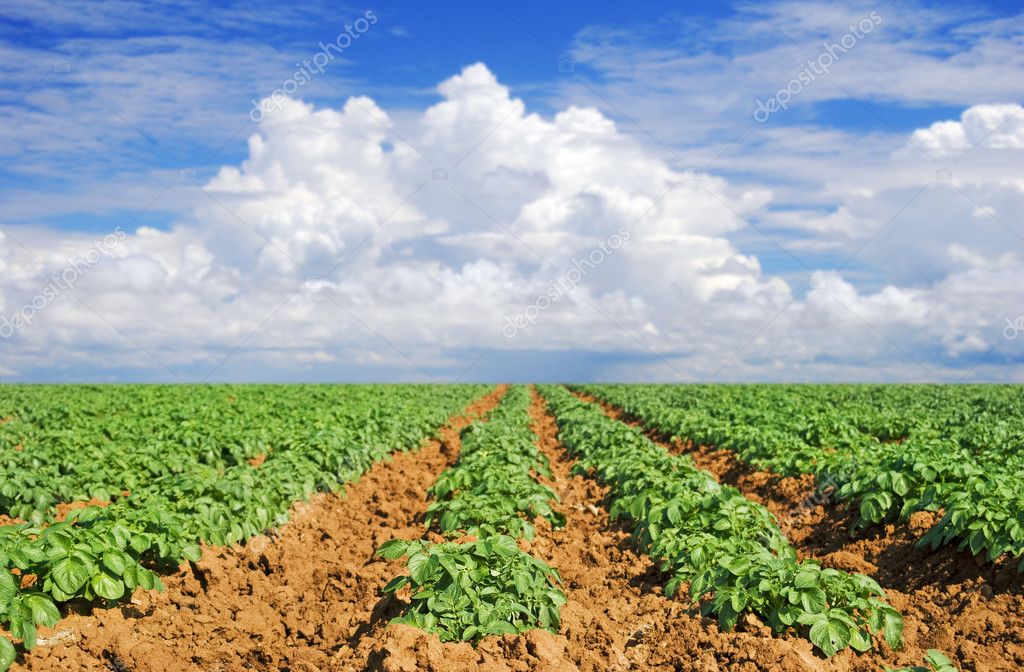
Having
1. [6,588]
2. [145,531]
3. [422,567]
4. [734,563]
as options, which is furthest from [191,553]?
[734,563]

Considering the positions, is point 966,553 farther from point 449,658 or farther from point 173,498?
point 173,498

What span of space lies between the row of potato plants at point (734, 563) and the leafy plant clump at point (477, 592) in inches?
46.3

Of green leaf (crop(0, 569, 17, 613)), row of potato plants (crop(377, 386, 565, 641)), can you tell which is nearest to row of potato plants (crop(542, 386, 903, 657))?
row of potato plants (crop(377, 386, 565, 641))

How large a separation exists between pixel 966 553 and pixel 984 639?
1618 mm

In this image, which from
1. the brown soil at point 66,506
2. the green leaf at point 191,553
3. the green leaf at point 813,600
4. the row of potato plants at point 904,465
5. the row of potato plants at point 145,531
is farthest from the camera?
the brown soil at point 66,506

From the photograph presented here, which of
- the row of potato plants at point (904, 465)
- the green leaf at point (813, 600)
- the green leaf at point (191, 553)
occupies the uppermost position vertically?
the row of potato plants at point (904, 465)

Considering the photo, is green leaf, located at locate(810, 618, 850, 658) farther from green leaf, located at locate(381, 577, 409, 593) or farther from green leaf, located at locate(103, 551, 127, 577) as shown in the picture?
green leaf, located at locate(103, 551, 127, 577)

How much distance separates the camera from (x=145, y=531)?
7047 mm

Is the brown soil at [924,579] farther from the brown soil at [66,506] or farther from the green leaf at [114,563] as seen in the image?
the brown soil at [66,506]

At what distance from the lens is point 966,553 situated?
7363 millimetres

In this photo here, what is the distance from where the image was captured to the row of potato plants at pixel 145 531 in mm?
5648

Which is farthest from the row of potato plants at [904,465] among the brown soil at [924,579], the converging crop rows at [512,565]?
the brown soil at [924,579]

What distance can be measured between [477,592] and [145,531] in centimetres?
326

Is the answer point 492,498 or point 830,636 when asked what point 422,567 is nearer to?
point 830,636
